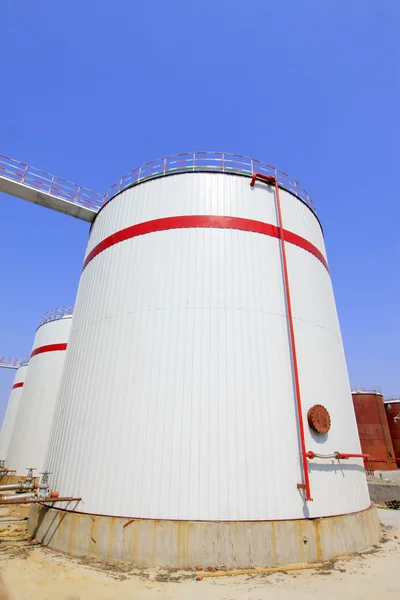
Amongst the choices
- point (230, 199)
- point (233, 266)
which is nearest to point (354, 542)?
point (233, 266)

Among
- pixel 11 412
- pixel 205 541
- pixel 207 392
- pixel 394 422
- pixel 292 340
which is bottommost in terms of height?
pixel 205 541

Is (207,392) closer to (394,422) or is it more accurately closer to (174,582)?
(174,582)


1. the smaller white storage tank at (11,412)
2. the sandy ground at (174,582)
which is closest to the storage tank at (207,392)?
the sandy ground at (174,582)

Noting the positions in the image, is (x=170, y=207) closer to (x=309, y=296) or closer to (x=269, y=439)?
(x=309, y=296)

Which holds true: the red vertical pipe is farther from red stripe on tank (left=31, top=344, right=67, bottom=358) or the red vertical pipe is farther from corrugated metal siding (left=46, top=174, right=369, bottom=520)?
red stripe on tank (left=31, top=344, right=67, bottom=358)

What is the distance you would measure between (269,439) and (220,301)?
3933 mm

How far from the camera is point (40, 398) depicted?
74.8ft

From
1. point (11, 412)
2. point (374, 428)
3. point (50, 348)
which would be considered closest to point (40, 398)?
point (50, 348)

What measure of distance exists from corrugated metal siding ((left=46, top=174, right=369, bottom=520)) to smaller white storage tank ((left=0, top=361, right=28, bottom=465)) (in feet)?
81.0

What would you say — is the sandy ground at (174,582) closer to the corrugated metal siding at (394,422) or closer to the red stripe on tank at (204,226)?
the red stripe on tank at (204,226)

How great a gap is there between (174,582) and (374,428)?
31.7 meters

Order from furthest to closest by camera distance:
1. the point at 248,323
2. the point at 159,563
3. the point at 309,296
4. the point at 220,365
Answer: the point at 309,296 < the point at 248,323 < the point at 220,365 < the point at 159,563

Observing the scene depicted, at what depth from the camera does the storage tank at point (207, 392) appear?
8.02m

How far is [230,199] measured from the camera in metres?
11.5
